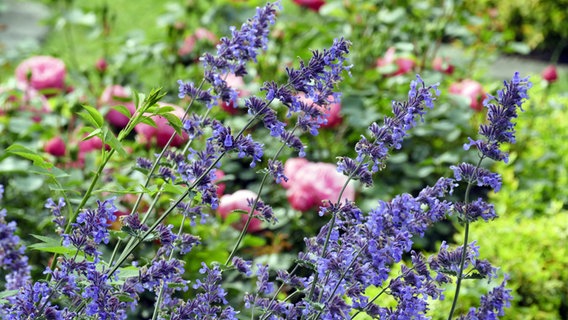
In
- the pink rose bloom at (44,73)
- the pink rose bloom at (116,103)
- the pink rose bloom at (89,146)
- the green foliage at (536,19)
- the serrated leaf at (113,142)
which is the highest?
the green foliage at (536,19)

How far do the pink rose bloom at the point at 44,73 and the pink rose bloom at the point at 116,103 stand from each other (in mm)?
162

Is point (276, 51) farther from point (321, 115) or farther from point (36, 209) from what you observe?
point (321, 115)

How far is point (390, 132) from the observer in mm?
1238

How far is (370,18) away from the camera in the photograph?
3.57 m

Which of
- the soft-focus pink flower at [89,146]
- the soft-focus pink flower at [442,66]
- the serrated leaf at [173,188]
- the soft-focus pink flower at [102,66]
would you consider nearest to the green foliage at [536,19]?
the soft-focus pink flower at [442,66]

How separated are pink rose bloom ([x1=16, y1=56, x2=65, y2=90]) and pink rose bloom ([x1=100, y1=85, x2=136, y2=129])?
162mm

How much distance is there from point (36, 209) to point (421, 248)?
1210 mm

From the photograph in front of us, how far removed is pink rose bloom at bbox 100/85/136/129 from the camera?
270 centimetres

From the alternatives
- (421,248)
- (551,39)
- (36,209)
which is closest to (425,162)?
(421,248)

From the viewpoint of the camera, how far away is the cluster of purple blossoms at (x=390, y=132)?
1206mm

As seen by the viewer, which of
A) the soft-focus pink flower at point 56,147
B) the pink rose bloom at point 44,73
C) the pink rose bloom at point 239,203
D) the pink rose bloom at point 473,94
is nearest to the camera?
the pink rose bloom at point 239,203

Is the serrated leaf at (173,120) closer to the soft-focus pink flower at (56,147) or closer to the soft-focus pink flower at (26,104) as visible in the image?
the soft-focus pink flower at (56,147)

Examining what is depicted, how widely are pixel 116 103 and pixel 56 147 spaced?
0.41 m

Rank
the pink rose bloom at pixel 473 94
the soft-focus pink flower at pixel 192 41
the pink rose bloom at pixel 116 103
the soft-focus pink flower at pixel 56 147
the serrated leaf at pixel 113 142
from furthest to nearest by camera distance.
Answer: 1. the soft-focus pink flower at pixel 192 41
2. the pink rose bloom at pixel 473 94
3. the pink rose bloom at pixel 116 103
4. the soft-focus pink flower at pixel 56 147
5. the serrated leaf at pixel 113 142
